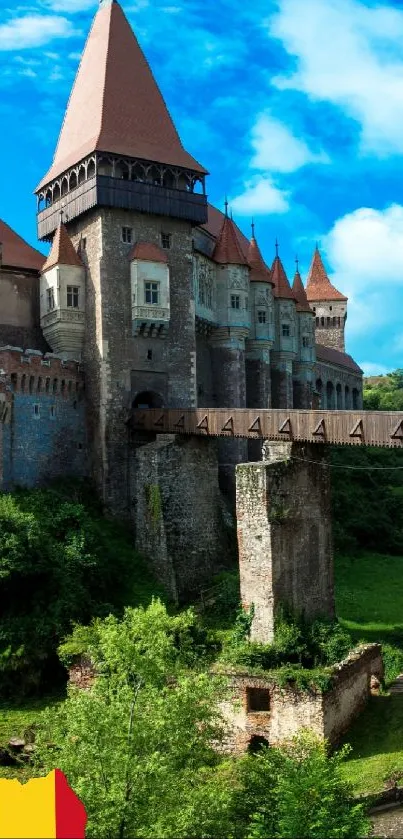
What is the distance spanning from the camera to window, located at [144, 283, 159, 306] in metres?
39.8

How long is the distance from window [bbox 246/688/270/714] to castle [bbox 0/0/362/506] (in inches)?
563

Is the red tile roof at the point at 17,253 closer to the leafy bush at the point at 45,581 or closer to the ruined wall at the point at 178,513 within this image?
the ruined wall at the point at 178,513

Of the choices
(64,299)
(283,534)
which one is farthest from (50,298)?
(283,534)

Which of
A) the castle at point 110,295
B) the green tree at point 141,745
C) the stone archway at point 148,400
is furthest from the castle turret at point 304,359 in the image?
the green tree at point 141,745

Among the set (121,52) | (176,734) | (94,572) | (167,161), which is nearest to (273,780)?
(176,734)

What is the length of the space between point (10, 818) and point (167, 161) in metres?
32.3

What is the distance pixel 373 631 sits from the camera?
3100 cm

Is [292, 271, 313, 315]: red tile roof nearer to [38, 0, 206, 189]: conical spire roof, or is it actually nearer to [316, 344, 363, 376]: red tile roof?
[316, 344, 363, 376]: red tile roof

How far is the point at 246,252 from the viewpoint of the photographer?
53406mm

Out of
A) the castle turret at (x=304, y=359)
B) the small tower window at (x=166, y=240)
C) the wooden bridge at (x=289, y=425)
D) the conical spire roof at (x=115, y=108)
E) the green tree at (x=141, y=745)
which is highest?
the conical spire roof at (x=115, y=108)

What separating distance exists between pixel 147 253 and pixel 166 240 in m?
1.82

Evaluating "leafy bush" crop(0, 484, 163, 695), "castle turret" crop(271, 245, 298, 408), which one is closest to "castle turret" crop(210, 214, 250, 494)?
"castle turret" crop(271, 245, 298, 408)

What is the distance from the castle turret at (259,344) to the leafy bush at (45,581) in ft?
57.5

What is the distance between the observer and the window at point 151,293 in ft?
131
